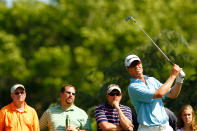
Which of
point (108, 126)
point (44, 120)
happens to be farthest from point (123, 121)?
point (44, 120)

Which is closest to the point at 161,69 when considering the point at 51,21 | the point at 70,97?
the point at 70,97

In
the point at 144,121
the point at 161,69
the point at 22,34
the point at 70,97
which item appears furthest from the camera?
the point at 22,34

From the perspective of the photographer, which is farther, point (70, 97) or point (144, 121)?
point (70, 97)

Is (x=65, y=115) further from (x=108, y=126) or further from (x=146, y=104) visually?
(x=146, y=104)

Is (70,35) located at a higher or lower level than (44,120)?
Result: higher

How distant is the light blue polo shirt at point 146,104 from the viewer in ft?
14.8

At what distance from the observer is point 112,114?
17.0 ft

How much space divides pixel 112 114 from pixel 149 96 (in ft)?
2.76

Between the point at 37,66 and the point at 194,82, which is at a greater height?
the point at 37,66

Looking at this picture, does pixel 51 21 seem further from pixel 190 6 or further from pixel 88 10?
pixel 190 6

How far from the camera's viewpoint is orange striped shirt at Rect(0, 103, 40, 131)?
5418mm

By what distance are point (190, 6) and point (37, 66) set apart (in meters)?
9.75

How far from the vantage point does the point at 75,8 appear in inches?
966

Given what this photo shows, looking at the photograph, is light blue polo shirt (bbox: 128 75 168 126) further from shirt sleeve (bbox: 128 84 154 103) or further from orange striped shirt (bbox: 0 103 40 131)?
orange striped shirt (bbox: 0 103 40 131)
